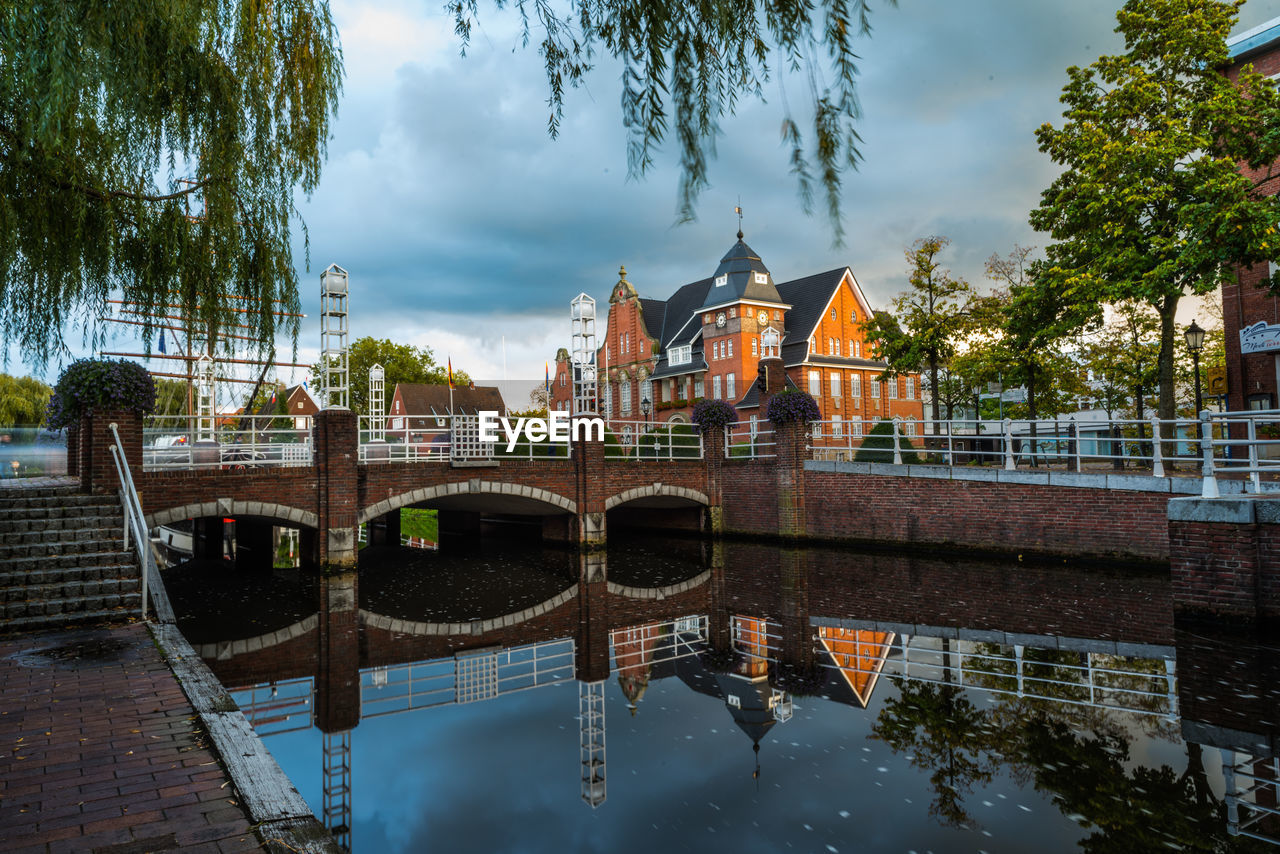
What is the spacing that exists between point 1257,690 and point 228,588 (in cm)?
1802

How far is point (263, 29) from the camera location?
6090mm

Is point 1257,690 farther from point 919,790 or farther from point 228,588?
point 228,588

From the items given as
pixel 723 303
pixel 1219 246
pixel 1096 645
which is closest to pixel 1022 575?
pixel 1096 645

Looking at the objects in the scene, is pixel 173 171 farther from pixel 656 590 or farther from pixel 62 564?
pixel 656 590

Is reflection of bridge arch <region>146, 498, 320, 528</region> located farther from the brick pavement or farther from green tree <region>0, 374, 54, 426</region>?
green tree <region>0, 374, 54, 426</region>

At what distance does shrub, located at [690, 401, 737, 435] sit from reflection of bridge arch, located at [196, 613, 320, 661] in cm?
Result: 1512

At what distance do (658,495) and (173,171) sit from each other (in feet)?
62.6

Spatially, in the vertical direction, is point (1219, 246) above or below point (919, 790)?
above

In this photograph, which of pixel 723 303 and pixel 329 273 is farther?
pixel 723 303

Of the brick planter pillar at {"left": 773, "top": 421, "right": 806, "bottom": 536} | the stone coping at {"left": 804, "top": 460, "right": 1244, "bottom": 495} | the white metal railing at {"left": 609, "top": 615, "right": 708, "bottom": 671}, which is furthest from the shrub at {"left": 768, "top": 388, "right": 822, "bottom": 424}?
the white metal railing at {"left": 609, "top": 615, "right": 708, "bottom": 671}

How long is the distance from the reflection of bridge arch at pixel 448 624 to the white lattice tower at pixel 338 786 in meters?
4.60

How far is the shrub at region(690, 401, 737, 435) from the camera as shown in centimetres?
2495

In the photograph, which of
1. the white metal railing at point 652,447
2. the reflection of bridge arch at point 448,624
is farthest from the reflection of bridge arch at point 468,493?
the reflection of bridge arch at point 448,624

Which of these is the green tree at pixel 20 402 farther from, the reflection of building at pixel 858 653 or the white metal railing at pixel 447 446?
the reflection of building at pixel 858 653
